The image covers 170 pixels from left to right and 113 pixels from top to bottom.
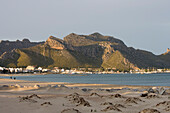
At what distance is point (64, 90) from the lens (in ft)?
119

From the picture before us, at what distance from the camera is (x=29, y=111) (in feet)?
54.9

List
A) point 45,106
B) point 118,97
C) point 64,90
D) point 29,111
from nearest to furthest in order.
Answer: point 29,111
point 45,106
point 118,97
point 64,90

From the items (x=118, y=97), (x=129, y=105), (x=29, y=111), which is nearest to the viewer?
(x=29, y=111)

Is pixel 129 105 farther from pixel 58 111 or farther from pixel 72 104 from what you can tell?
pixel 58 111

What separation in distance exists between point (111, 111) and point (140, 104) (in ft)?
17.0

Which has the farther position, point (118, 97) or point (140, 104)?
point (118, 97)

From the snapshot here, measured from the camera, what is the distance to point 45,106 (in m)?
18.6

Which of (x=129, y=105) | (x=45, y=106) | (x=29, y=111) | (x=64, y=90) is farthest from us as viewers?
(x=64, y=90)

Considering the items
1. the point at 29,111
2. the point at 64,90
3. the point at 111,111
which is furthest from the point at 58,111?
the point at 64,90

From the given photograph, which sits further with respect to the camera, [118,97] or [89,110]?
[118,97]

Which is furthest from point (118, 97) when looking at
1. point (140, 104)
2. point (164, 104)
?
point (164, 104)

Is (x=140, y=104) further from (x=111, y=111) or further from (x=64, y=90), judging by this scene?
(x=64, y=90)

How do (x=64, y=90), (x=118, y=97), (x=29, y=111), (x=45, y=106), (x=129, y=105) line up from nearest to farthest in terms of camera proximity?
1. (x=29, y=111)
2. (x=45, y=106)
3. (x=129, y=105)
4. (x=118, y=97)
5. (x=64, y=90)

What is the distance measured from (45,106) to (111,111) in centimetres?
465
